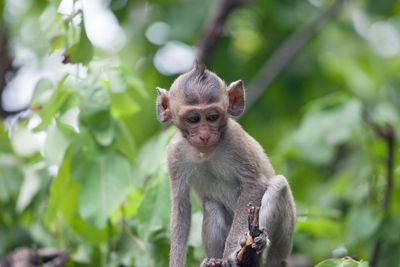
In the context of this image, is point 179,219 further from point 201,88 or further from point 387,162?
point 387,162

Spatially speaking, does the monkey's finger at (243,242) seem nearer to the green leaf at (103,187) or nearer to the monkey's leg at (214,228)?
the monkey's leg at (214,228)

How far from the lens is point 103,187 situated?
8.91 m

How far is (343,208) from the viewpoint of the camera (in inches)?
578

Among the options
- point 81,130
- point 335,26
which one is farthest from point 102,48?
point 81,130

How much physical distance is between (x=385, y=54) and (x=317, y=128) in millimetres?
9627

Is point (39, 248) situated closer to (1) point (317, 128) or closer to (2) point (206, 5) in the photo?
(1) point (317, 128)

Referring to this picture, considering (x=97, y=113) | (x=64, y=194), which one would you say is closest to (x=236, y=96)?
(x=97, y=113)

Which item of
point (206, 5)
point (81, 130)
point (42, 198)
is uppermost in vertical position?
point (206, 5)

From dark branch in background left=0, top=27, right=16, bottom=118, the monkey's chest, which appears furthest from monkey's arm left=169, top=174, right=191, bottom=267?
dark branch in background left=0, top=27, right=16, bottom=118

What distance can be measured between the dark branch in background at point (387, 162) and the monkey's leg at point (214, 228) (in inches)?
116

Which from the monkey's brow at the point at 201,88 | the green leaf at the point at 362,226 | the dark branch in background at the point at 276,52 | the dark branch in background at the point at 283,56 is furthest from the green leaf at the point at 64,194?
the dark branch in background at the point at 283,56

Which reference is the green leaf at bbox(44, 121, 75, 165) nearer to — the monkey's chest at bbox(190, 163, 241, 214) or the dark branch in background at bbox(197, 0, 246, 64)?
the monkey's chest at bbox(190, 163, 241, 214)

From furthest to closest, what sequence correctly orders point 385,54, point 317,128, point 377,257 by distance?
point 385,54 < point 317,128 < point 377,257

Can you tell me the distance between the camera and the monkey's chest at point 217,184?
8.80 metres
